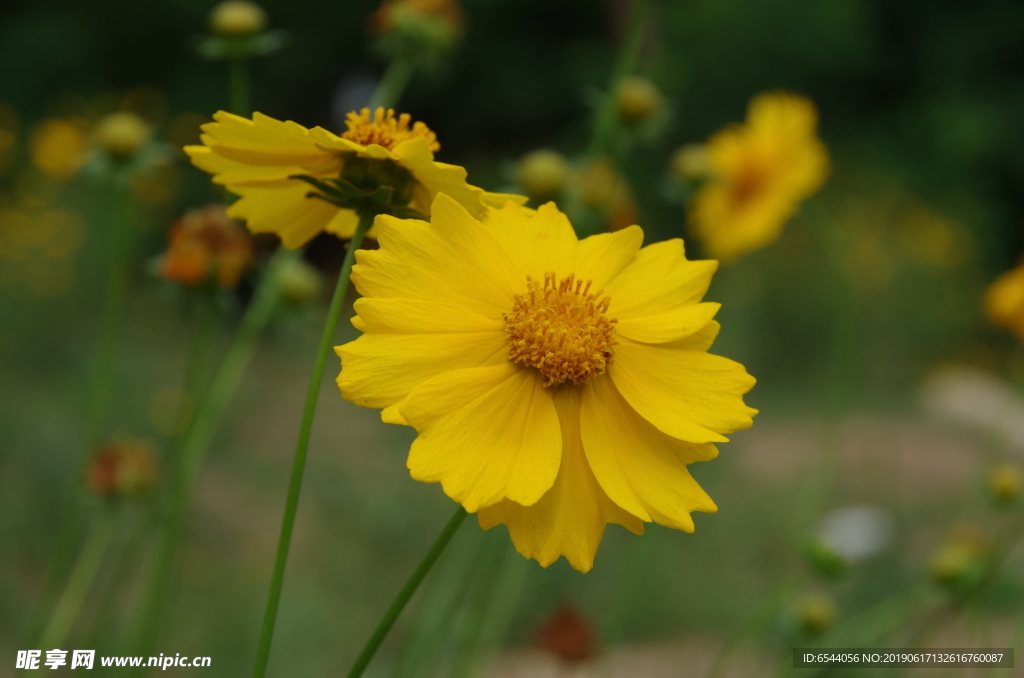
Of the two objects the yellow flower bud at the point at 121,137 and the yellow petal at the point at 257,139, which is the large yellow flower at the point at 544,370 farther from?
the yellow flower bud at the point at 121,137

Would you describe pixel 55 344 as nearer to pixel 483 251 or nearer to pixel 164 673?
pixel 164 673

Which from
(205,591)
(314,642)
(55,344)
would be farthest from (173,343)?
(314,642)

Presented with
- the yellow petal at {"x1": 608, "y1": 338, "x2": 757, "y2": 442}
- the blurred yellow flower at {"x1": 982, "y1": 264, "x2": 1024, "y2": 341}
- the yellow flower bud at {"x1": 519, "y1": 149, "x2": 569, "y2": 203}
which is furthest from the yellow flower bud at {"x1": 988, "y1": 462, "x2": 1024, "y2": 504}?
the yellow petal at {"x1": 608, "y1": 338, "x2": 757, "y2": 442}

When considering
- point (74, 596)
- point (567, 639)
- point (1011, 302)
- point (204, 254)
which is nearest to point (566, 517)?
point (567, 639)

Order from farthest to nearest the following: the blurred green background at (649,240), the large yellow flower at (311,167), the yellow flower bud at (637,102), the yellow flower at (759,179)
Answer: the blurred green background at (649,240), the yellow flower at (759,179), the yellow flower bud at (637,102), the large yellow flower at (311,167)

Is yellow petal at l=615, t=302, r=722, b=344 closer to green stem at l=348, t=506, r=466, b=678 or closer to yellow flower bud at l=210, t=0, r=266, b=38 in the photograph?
green stem at l=348, t=506, r=466, b=678

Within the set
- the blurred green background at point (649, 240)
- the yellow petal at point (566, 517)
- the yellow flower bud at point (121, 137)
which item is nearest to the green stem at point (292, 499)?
the yellow petal at point (566, 517)

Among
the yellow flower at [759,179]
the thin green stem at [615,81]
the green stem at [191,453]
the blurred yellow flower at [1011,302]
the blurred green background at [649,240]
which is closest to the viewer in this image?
the green stem at [191,453]
